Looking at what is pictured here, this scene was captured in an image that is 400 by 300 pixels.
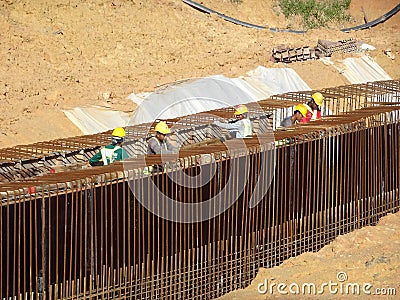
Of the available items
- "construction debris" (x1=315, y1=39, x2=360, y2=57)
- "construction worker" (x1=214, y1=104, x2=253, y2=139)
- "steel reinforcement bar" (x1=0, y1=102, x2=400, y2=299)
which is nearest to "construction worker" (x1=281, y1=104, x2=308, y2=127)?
"construction worker" (x1=214, y1=104, x2=253, y2=139)

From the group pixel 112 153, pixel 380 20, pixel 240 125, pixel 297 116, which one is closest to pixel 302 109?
pixel 297 116

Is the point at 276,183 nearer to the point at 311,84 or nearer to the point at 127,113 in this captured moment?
the point at 127,113

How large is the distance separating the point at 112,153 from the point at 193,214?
2.69 m

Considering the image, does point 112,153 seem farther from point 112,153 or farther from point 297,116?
point 297,116

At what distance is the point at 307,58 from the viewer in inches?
995

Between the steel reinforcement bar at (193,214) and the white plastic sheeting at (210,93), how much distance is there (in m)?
6.76

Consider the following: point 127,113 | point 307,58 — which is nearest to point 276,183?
point 127,113

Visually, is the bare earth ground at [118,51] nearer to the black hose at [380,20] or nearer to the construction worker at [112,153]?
the black hose at [380,20]

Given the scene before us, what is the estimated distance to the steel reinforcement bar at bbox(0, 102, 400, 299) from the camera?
8.29m

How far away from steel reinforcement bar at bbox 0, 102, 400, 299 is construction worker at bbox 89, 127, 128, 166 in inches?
72.2

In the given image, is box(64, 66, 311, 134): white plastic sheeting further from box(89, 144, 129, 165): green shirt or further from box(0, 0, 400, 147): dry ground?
box(89, 144, 129, 165): green shirt

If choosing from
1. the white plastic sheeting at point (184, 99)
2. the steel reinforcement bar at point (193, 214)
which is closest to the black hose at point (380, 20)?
the white plastic sheeting at point (184, 99)

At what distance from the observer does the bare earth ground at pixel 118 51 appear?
19656 mm

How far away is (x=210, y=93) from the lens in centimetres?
1966
